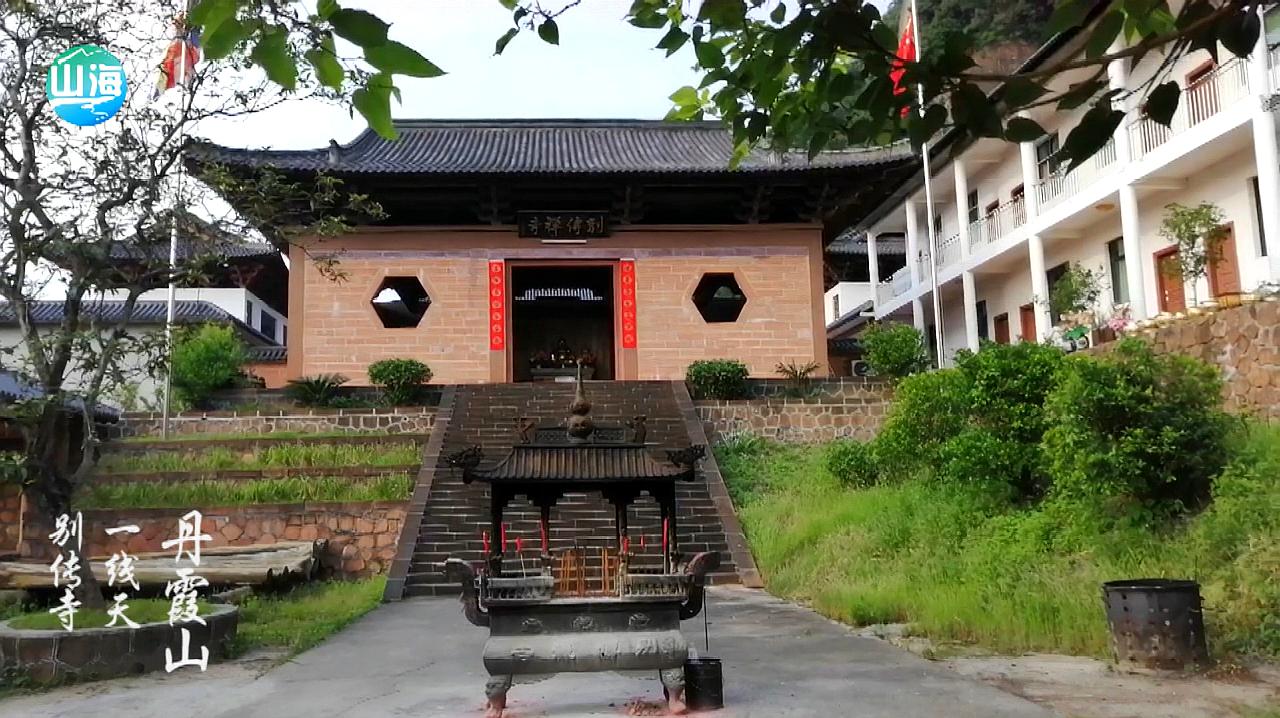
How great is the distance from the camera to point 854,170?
16.3 meters

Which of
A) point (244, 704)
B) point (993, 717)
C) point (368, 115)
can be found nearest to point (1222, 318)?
point (993, 717)

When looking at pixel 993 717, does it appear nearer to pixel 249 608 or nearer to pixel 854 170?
pixel 249 608

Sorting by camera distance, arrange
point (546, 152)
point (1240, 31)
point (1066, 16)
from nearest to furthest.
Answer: point (1240, 31)
point (1066, 16)
point (546, 152)

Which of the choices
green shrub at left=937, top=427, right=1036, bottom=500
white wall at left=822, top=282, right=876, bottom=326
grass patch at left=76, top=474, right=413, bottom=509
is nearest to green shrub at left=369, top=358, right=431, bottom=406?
grass patch at left=76, top=474, right=413, bottom=509

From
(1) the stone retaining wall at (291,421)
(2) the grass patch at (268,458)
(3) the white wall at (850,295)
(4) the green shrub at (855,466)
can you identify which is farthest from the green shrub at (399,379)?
(3) the white wall at (850,295)

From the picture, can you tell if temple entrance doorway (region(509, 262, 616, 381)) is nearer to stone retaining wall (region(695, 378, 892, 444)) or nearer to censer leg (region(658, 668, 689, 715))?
stone retaining wall (region(695, 378, 892, 444))

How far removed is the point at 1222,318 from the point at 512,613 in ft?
26.5

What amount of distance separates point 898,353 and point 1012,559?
317 inches

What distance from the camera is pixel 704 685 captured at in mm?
5086

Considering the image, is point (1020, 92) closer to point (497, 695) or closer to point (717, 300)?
point (497, 695)

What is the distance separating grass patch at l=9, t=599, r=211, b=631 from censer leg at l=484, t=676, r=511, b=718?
297 centimetres

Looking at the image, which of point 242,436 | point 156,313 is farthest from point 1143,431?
point 156,313

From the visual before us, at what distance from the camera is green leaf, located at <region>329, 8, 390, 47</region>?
171 cm

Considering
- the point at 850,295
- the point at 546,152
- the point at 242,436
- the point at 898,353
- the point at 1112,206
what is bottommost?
the point at 242,436
